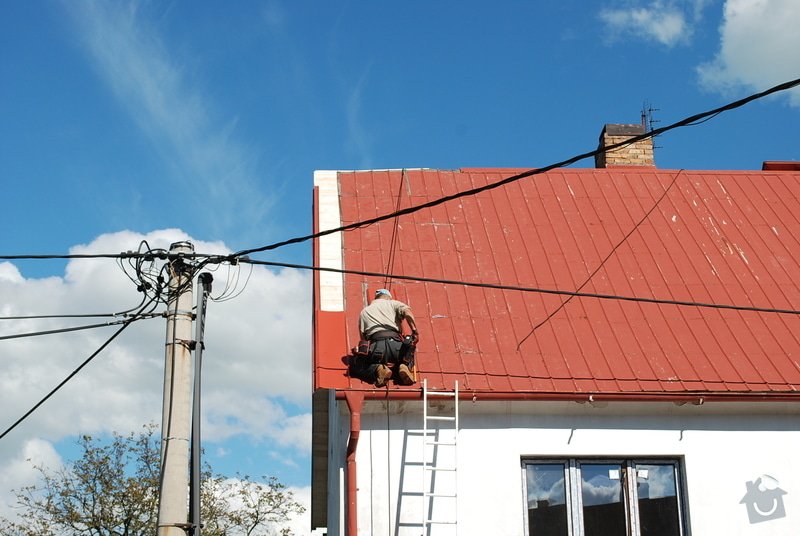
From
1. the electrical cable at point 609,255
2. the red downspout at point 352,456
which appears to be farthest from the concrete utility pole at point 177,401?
the electrical cable at point 609,255

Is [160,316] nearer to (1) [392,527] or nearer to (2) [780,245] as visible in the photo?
(1) [392,527]

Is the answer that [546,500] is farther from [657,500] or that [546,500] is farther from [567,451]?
[657,500]

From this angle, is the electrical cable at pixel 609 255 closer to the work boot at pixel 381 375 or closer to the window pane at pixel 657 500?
the work boot at pixel 381 375

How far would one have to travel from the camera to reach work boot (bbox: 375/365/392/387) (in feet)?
37.2

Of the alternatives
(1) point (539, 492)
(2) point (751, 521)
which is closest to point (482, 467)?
(1) point (539, 492)

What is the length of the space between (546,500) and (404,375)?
6.77 ft

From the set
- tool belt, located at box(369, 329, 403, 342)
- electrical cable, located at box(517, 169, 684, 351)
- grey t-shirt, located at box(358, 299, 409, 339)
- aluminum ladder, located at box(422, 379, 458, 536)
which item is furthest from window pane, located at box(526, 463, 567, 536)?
grey t-shirt, located at box(358, 299, 409, 339)

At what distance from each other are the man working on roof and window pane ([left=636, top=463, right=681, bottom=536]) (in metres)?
2.81

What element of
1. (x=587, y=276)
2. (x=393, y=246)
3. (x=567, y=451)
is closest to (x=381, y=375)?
(x=567, y=451)

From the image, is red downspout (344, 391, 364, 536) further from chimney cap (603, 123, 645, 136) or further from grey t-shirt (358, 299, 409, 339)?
chimney cap (603, 123, 645, 136)

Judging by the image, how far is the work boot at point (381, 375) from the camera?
11.4 meters

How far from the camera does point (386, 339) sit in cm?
1158

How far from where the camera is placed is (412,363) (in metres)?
11.7

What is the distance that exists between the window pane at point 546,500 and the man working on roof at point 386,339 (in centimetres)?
173
